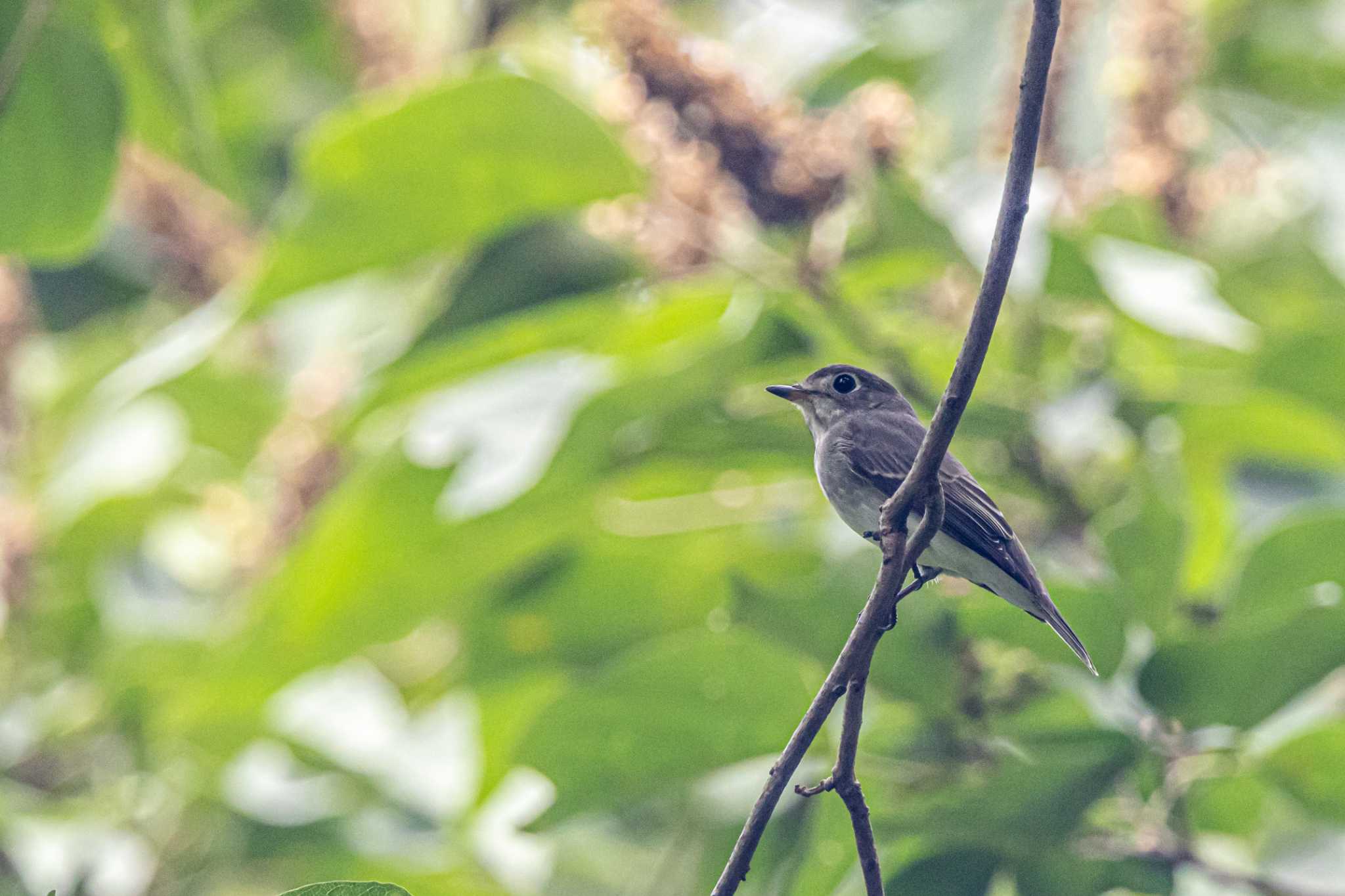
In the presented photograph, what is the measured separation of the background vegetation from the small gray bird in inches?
8.7

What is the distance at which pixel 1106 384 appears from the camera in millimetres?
2123

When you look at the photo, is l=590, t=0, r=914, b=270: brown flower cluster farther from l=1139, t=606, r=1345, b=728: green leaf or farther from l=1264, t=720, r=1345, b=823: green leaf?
l=1264, t=720, r=1345, b=823: green leaf

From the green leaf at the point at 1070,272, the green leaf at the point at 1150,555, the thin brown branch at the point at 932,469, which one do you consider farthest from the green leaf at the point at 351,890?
the green leaf at the point at 1070,272

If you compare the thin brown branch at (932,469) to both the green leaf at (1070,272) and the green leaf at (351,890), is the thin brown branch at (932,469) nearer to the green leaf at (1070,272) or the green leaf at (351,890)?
the green leaf at (351,890)

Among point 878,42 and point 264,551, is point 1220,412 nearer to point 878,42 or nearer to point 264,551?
point 878,42

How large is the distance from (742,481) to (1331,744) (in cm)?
108

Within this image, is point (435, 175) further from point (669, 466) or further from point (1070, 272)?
point (1070, 272)

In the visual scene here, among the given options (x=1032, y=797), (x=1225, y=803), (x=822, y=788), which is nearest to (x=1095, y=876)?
(x=1032, y=797)

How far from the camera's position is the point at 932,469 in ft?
2.62

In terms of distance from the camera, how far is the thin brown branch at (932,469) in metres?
0.72

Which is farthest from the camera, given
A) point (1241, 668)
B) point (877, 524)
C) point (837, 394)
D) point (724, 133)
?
point (724, 133)

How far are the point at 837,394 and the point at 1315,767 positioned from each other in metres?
0.79

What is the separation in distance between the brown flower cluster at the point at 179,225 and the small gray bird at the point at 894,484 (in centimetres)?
213

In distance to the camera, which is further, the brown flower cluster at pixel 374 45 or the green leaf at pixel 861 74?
the brown flower cluster at pixel 374 45
